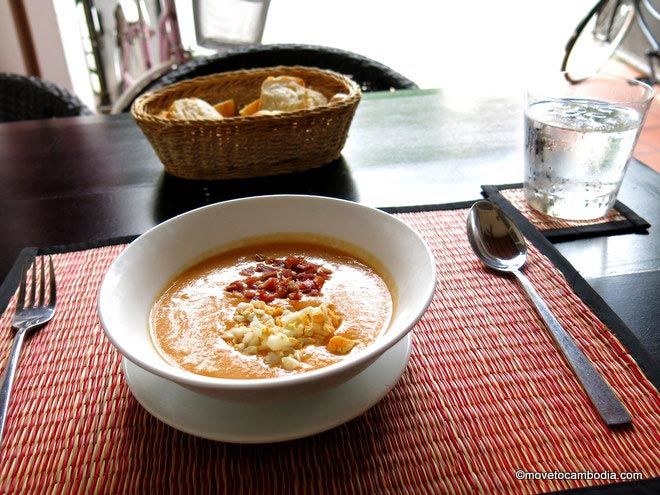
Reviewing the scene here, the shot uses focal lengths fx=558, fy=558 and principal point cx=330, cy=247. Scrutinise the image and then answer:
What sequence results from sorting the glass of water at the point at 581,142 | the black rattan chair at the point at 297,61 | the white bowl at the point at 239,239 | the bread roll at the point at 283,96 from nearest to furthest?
the white bowl at the point at 239,239 < the glass of water at the point at 581,142 < the bread roll at the point at 283,96 < the black rattan chair at the point at 297,61

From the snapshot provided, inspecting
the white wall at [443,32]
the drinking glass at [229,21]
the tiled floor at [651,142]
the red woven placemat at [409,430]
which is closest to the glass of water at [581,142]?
the red woven placemat at [409,430]

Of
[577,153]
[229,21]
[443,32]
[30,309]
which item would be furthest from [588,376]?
[443,32]

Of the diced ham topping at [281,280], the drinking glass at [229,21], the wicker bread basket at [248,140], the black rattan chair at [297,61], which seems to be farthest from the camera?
the drinking glass at [229,21]

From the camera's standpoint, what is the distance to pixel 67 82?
3516mm

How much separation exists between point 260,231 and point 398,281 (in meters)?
0.27

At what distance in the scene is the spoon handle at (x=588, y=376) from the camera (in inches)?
26.2

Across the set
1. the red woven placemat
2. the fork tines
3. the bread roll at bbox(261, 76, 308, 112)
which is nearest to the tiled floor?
the bread roll at bbox(261, 76, 308, 112)

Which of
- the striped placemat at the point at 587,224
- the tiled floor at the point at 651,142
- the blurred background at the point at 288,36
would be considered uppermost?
the striped placemat at the point at 587,224

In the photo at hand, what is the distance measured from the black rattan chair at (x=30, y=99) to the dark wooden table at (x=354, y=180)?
0.35m

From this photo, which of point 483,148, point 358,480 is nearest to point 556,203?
point 483,148

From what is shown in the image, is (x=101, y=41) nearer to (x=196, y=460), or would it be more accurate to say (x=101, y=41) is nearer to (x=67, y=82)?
(x=67, y=82)

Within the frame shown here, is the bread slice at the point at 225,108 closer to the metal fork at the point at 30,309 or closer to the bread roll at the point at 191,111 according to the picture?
the bread roll at the point at 191,111

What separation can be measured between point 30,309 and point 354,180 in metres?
0.74

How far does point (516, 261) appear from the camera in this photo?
97 cm
